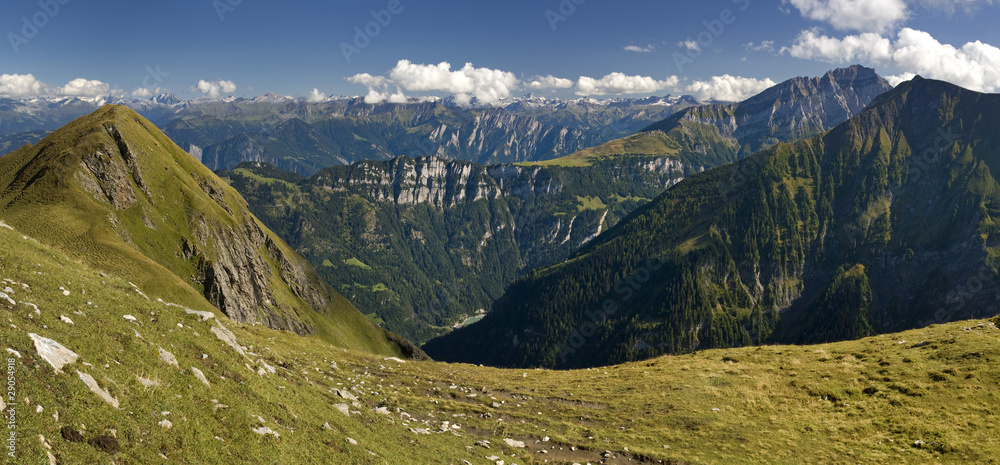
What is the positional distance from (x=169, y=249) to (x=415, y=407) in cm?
9753

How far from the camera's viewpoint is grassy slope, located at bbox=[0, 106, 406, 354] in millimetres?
72188

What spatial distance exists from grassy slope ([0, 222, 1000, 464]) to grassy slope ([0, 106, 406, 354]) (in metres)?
38.1

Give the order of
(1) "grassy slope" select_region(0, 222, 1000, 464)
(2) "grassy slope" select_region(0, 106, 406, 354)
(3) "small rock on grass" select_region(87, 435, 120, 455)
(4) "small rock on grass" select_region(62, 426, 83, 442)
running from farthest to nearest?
(2) "grassy slope" select_region(0, 106, 406, 354), (1) "grassy slope" select_region(0, 222, 1000, 464), (3) "small rock on grass" select_region(87, 435, 120, 455), (4) "small rock on grass" select_region(62, 426, 83, 442)

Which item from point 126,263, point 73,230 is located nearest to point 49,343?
point 126,263

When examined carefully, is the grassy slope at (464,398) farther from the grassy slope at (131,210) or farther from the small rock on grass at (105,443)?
the grassy slope at (131,210)

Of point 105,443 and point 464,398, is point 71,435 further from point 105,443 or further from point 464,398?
point 464,398

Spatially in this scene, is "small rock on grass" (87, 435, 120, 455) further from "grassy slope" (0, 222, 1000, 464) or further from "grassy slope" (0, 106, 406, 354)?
"grassy slope" (0, 106, 406, 354)

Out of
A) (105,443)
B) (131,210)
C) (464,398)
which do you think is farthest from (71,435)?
(131,210)

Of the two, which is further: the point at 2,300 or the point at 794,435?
the point at 794,435

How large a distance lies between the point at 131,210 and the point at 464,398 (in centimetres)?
10114

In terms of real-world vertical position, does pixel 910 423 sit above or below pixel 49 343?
below

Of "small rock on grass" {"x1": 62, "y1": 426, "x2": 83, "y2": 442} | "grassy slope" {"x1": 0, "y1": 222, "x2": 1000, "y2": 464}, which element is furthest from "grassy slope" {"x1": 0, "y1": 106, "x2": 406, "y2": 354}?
"small rock on grass" {"x1": 62, "y1": 426, "x2": 83, "y2": 442}

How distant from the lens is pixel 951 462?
26422 millimetres

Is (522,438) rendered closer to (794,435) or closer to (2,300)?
(794,435)
